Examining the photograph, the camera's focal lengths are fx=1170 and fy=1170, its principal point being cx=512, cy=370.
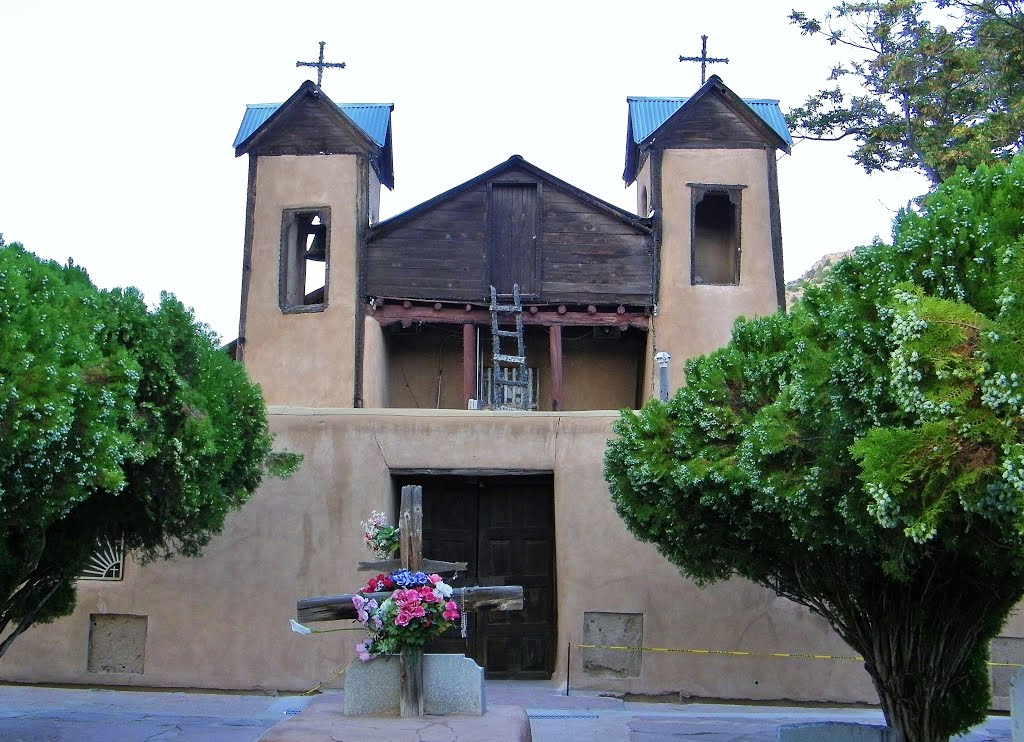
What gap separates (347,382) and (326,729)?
40.7 ft

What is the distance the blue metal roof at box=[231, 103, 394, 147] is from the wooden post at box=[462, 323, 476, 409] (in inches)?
163

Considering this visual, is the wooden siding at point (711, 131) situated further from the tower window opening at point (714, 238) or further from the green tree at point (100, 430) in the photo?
the green tree at point (100, 430)

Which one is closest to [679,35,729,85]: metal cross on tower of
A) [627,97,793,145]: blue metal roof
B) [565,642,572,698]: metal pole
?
[627,97,793,145]: blue metal roof

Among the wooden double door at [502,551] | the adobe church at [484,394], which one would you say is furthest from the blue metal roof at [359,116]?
the wooden double door at [502,551]

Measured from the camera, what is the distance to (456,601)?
35.4 ft

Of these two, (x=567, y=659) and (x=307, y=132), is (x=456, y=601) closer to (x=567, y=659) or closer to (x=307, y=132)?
(x=567, y=659)

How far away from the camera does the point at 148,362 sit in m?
11.2

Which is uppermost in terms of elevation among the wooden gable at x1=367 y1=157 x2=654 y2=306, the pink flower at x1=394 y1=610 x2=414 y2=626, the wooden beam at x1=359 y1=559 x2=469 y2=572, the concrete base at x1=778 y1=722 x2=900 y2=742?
the wooden gable at x1=367 y1=157 x2=654 y2=306

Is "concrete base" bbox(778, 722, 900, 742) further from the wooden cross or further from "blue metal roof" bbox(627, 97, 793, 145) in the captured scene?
"blue metal roof" bbox(627, 97, 793, 145)

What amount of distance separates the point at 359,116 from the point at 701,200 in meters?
7.36

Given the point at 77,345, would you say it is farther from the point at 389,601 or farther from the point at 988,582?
the point at 988,582

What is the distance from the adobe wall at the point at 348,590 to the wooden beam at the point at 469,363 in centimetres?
573

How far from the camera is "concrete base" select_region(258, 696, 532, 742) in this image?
9266 millimetres

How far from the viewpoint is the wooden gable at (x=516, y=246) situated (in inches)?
877
